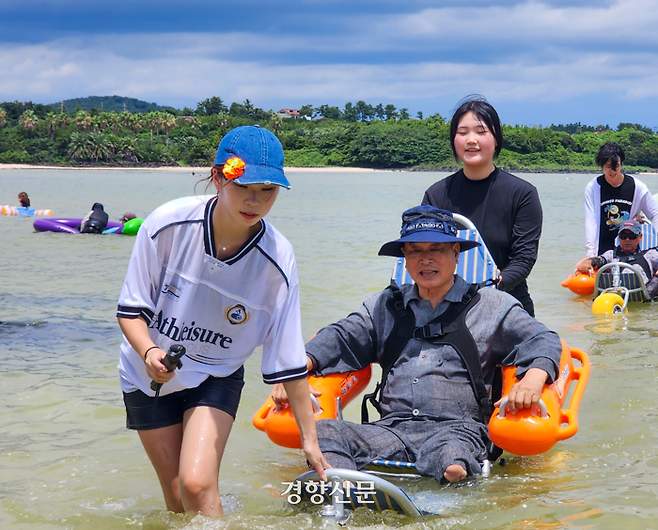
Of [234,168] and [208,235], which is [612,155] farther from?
[234,168]

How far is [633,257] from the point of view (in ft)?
27.0

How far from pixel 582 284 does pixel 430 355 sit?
582 centimetres

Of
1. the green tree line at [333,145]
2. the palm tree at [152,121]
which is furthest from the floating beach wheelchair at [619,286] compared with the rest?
the palm tree at [152,121]

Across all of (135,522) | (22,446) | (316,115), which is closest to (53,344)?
(22,446)

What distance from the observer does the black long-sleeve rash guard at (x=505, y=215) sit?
13.0 feet

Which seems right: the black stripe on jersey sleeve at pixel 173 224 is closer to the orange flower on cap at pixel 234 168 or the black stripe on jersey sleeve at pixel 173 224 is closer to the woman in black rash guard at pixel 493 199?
the orange flower on cap at pixel 234 168

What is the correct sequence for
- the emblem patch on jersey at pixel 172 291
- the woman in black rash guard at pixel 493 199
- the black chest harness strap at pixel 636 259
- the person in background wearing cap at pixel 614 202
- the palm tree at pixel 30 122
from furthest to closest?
the palm tree at pixel 30 122 → the black chest harness strap at pixel 636 259 → the person in background wearing cap at pixel 614 202 → the woman in black rash guard at pixel 493 199 → the emblem patch on jersey at pixel 172 291

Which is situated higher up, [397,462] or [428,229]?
[428,229]

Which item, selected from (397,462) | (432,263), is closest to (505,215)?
(432,263)

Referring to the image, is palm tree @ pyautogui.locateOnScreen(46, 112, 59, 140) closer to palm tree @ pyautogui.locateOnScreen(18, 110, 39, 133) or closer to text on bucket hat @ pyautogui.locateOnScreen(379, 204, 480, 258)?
palm tree @ pyautogui.locateOnScreen(18, 110, 39, 133)

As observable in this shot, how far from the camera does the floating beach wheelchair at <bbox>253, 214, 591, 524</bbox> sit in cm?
282

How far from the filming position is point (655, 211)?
795 cm

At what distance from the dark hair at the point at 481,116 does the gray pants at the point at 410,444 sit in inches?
60.0

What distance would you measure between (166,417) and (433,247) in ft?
4.72
